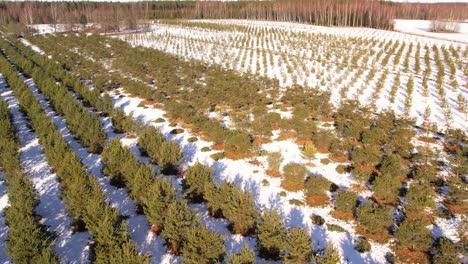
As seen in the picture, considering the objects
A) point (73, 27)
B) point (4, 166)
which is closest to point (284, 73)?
point (4, 166)

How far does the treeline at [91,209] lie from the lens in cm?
1154

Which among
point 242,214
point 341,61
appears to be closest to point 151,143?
point 242,214

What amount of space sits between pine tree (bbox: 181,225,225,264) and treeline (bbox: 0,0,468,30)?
8326 centimetres

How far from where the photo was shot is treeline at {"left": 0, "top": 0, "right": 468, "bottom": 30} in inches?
3578

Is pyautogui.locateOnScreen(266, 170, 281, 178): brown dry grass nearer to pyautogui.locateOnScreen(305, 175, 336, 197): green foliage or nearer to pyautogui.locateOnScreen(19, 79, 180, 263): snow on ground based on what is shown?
pyautogui.locateOnScreen(305, 175, 336, 197): green foliage

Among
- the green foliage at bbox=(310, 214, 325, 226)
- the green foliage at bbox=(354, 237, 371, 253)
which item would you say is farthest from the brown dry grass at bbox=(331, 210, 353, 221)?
the green foliage at bbox=(354, 237, 371, 253)

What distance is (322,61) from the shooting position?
153 feet

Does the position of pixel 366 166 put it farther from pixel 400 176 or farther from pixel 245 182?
pixel 245 182

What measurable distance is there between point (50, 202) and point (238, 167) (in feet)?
33.2

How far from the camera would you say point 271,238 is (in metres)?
12.5

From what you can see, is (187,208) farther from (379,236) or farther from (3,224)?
(3,224)

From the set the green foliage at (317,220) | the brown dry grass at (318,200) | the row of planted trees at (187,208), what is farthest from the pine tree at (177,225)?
the brown dry grass at (318,200)

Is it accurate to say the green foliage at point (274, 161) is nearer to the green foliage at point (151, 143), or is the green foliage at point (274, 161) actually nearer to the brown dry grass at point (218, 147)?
the brown dry grass at point (218, 147)

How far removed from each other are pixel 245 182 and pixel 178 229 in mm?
6106
